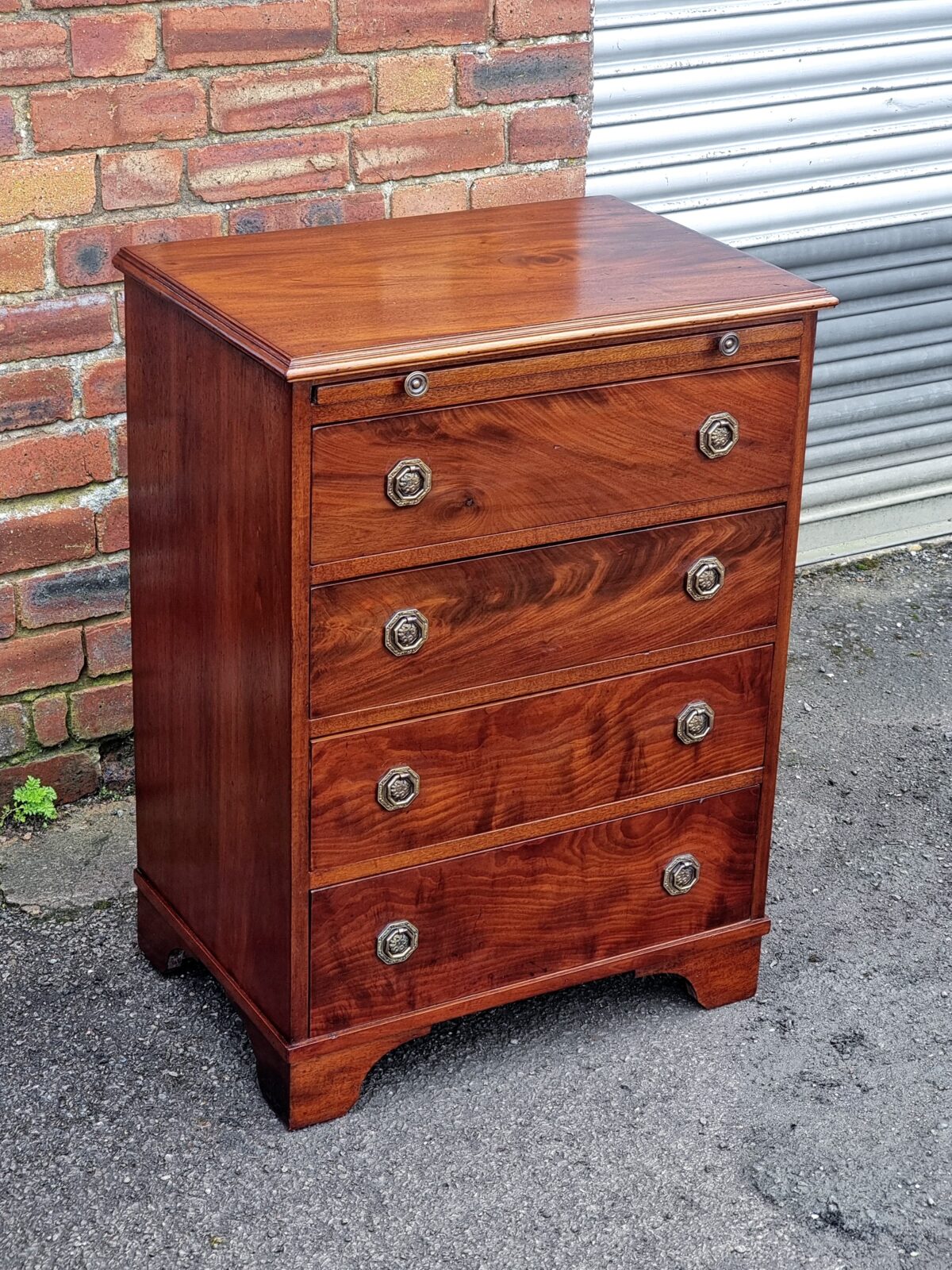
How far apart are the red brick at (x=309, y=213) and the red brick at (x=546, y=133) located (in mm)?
317

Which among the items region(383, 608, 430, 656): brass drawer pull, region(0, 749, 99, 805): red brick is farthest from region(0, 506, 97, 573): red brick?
region(383, 608, 430, 656): brass drawer pull

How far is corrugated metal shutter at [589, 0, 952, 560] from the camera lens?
391 centimetres

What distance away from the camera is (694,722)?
284 centimetres

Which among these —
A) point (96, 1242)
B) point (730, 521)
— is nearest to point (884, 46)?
point (730, 521)

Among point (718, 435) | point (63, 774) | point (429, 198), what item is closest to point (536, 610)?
point (718, 435)

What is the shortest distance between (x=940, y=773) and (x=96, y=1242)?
211cm

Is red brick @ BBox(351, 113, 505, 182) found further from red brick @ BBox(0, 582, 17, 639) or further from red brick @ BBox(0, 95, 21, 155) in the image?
red brick @ BBox(0, 582, 17, 639)

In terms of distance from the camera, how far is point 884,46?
4203mm

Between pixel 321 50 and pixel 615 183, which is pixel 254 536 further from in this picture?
pixel 615 183

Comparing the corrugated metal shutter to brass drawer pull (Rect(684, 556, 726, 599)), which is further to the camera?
the corrugated metal shutter

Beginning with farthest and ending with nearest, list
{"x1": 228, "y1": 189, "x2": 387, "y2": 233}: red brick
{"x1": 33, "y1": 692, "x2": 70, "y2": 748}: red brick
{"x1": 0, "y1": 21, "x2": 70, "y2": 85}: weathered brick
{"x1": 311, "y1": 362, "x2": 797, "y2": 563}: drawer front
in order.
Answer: {"x1": 33, "y1": 692, "x2": 70, "y2": 748}: red brick < {"x1": 228, "y1": 189, "x2": 387, "y2": 233}: red brick < {"x1": 0, "y1": 21, "x2": 70, "y2": 85}: weathered brick < {"x1": 311, "y1": 362, "x2": 797, "y2": 563}: drawer front

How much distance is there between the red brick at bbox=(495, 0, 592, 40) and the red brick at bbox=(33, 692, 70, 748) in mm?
1578

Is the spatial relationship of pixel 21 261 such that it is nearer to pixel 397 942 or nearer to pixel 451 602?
pixel 451 602

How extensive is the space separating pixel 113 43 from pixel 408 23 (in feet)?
1.92
